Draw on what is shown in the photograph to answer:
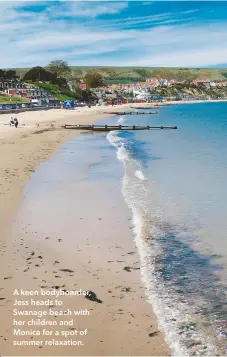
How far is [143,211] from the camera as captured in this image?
48.5 feet

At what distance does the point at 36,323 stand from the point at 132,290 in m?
2.12

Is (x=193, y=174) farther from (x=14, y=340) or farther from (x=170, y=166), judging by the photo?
(x=14, y=340)

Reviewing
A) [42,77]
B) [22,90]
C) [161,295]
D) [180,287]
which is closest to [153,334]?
[161,295]

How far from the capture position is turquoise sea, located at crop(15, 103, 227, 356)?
7.53m

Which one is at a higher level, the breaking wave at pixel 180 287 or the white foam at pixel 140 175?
the breaking wave at pixel 180 287

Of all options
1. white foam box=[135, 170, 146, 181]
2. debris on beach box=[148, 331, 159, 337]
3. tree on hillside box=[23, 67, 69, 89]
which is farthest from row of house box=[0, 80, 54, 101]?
debris on beach box=[148, 331, 159, 337]

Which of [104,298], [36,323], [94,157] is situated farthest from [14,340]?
[94,157]

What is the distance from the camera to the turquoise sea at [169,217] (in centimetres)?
753

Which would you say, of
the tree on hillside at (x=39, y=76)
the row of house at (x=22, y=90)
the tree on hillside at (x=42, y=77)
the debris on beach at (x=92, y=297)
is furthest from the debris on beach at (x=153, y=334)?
the tree on hillside at (x=39, y=76)

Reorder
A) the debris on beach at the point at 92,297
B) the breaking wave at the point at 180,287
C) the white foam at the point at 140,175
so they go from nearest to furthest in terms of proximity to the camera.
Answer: the breaking wave at the point at 180,287
the debris on beach at the point at 92,297
the white foam at the point at 140,175

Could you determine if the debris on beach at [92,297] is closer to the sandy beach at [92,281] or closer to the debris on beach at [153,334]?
the sandy beach at [92,281]

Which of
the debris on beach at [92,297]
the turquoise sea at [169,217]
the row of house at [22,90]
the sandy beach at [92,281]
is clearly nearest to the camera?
the sandy beach at [92,281]

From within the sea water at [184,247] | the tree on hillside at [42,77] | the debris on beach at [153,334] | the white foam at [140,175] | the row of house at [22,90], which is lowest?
the white foam at [140,175]

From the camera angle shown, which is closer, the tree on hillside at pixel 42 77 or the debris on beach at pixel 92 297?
the debris on beach at pixel 92 297
